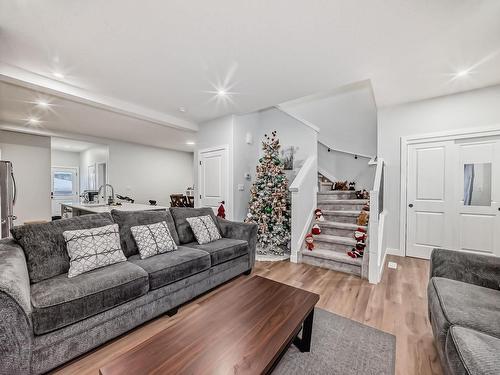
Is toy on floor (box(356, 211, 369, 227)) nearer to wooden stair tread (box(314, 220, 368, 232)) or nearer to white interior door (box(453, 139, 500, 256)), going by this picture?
wooden stair tread (box(314, 220, 368, 232))

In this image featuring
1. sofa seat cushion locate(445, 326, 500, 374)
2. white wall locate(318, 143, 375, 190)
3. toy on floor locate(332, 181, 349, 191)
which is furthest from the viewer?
white wall locate(318, 143, 375, 190)

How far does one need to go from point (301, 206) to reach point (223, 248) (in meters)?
1.62

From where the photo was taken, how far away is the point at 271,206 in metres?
3.97

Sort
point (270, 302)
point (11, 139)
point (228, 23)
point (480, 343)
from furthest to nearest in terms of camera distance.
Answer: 1. point (11, 139)
2. point (228, 23)
3. point (270, 302)
4. point (480, 343)

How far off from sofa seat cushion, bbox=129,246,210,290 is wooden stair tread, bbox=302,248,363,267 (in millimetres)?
1736

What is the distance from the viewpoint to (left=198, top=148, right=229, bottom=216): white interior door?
452 centimetres

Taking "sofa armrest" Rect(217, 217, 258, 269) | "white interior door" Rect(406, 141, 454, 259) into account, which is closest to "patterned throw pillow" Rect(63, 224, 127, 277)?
"sofa armrest" Rect(217, 217, 258, 269)

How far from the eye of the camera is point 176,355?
1076 millimetres

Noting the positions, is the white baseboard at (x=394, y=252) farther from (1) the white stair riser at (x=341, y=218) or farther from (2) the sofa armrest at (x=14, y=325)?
(2) the sofa armrest at (x=14, y=325)

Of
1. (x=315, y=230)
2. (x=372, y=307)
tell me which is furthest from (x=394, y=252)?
(x=372, y=307)

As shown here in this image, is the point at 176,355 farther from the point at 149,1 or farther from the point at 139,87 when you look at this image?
the point at 139,87

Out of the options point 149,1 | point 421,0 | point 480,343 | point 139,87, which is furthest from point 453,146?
point 139,87

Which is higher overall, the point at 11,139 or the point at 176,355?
the point at 11,139

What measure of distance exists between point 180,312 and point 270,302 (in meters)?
1.04
